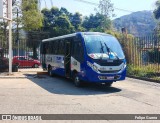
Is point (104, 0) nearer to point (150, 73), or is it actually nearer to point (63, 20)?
point (63, 20)

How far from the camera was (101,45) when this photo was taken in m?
13.7

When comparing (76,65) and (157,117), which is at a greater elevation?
(76,65)

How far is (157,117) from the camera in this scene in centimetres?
811

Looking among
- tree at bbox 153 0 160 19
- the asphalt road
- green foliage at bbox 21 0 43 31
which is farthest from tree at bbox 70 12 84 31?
the asphalt road

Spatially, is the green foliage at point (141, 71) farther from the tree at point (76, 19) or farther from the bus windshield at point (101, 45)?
Answer: the tree at point (76, 19)

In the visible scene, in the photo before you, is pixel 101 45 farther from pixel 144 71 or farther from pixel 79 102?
pixel 144 71

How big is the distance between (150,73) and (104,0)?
3850cm

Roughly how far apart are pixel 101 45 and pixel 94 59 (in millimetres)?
968

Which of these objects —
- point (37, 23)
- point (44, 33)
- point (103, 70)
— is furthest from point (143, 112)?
point (44, 33)

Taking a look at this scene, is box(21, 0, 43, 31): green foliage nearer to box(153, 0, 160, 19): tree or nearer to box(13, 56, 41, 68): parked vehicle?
box(13, 56, 41, 68): parked vehicle

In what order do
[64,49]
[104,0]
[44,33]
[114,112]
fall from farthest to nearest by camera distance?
[104,0], [44,33], [64,49], [114,112]

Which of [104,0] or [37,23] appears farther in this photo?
[104,0]

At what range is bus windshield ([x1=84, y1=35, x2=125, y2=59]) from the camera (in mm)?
13555

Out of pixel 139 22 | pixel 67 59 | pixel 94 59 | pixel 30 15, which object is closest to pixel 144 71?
pixel 67 59
